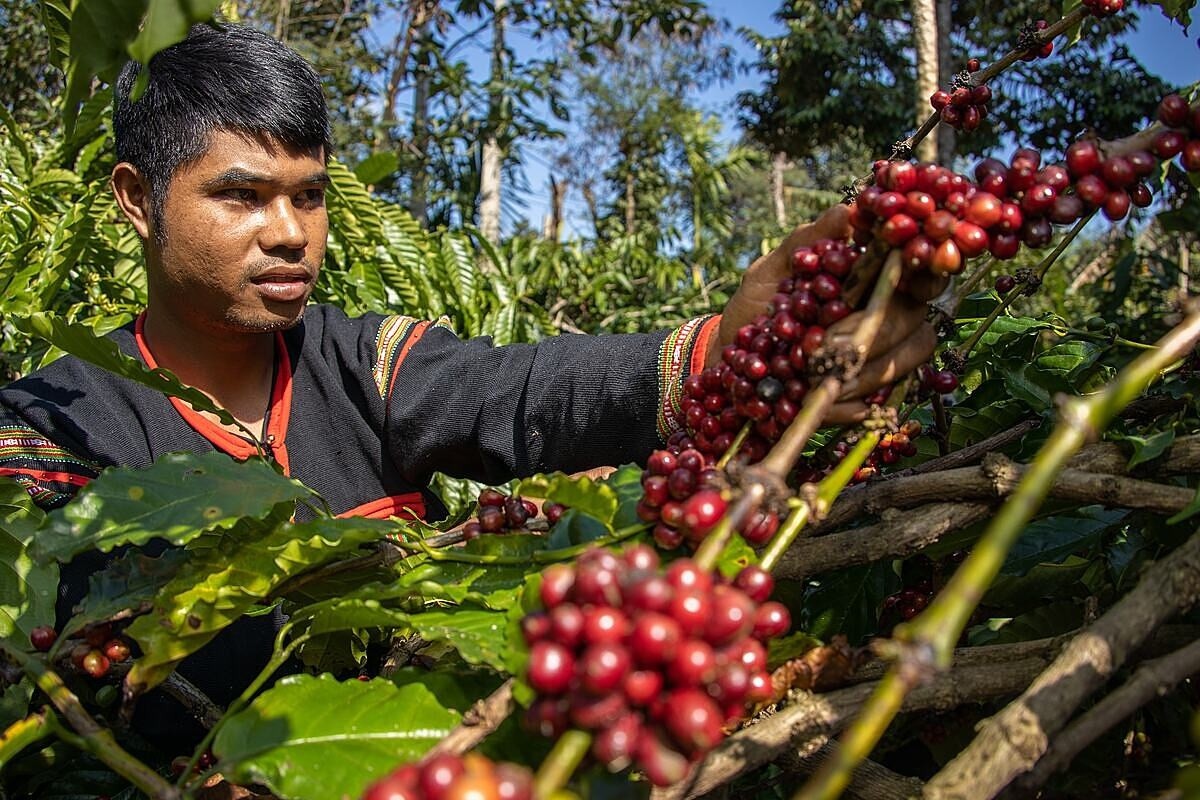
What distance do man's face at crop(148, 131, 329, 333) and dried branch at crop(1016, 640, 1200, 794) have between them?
1420mm

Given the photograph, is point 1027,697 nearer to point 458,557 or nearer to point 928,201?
point 928,201

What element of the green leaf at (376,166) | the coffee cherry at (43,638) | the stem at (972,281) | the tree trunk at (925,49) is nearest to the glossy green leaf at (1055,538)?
the stem at (972,281)

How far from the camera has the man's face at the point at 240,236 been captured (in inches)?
63.5

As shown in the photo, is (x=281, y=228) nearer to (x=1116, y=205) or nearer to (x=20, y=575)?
(x=20, y=575)

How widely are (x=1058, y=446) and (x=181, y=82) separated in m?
1.64

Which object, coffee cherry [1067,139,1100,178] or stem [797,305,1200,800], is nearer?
stem [797,305,1200,800]

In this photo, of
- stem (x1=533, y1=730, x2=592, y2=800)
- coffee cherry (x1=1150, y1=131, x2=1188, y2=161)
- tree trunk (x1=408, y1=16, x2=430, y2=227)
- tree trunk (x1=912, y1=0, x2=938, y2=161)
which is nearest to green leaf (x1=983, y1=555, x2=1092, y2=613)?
coffee cherry (x1=1150, y1=131, x2=1188, y2=161)

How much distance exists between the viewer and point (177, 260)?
165cm

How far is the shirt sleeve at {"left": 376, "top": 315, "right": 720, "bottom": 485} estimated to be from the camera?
141cm

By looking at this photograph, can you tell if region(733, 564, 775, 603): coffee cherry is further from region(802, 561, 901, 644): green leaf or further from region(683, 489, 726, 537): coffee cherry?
region(802, 561, 901, 644): green leaf

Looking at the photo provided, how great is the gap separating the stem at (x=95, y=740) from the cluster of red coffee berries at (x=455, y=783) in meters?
0.28

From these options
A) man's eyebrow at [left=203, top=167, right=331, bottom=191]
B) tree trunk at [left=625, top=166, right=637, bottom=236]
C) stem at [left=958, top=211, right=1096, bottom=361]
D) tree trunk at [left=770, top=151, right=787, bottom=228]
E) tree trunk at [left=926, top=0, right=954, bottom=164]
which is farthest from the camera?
tree trunk at [left=770, top=151, right=787, bottom=228]

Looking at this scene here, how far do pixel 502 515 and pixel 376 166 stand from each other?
2.76 m

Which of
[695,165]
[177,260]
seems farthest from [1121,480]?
[695,165]
